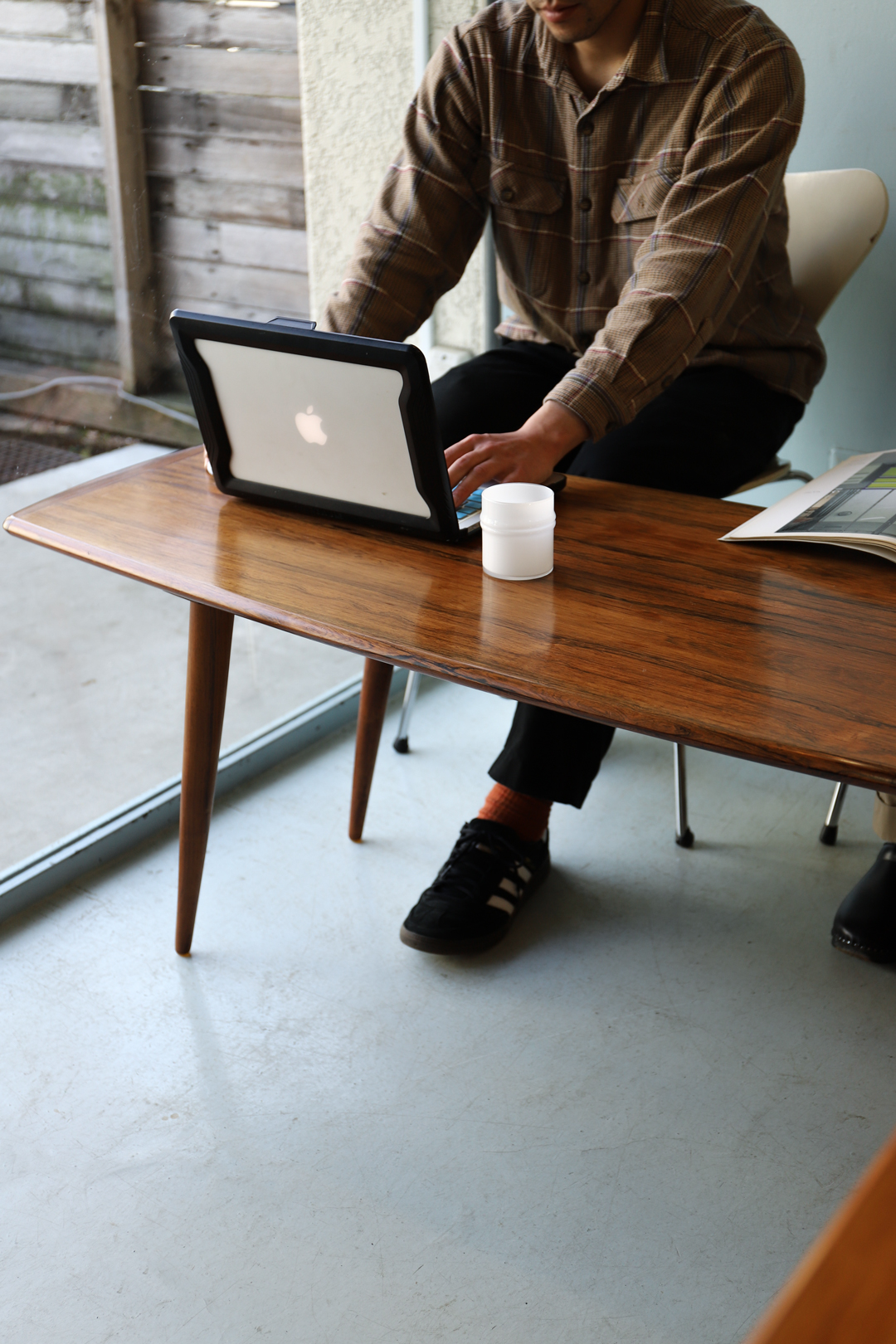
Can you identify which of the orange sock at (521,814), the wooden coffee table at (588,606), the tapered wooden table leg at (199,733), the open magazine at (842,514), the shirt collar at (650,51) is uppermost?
the shirt collar at (650,51)

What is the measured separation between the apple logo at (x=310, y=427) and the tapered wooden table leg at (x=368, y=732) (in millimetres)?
542

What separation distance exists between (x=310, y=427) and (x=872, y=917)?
96 cm

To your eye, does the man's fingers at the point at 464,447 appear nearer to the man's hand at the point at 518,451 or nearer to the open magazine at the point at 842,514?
the man's hand at the point at 518,451

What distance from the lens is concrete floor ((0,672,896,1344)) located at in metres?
1.06

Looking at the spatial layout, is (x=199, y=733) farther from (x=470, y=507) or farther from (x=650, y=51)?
(x=650, y=51)

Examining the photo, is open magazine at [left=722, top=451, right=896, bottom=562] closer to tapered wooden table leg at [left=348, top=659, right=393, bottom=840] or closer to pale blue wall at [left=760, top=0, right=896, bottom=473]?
tapered wooden table leg at [left=348, top=659, right=393, bottom=840]

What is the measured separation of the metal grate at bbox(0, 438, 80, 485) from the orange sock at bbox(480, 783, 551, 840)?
A: 2.56 ft

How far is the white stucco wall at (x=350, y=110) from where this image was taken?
193 cm

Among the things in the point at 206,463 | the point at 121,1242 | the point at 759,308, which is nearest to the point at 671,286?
the point at 759,308

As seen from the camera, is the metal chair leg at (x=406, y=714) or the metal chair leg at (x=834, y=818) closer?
the metal chair leg at (x=834, y=818)

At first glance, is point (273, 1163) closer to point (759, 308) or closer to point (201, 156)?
point (759, 308)

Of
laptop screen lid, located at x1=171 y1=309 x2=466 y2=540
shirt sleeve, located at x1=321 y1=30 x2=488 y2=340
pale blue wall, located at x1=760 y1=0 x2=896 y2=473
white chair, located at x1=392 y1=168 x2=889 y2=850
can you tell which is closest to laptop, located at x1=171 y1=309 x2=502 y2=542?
laptop screen lid, located at x1=171 y1=309 x2=466 y2=540

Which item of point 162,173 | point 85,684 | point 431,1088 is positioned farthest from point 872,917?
point 162,173

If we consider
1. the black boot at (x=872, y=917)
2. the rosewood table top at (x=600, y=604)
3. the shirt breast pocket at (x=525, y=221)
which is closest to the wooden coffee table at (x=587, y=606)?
the rosewood table top at (x=600, y=604)
